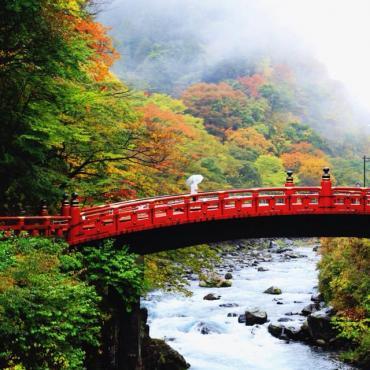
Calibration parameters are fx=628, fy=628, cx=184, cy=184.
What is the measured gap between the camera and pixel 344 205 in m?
24.4

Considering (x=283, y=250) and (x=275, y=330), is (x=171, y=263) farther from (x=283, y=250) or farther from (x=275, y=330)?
(x=283, y=250)

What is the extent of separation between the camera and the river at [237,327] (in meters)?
31.4

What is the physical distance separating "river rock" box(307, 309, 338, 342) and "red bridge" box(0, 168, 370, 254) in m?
8.68

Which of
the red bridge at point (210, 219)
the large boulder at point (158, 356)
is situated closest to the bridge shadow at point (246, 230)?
the red bridge at point (210, 219)

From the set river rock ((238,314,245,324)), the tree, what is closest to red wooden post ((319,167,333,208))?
river rock ((238,314,245,324))

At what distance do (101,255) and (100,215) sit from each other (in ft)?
5.23

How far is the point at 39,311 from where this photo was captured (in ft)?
51.2

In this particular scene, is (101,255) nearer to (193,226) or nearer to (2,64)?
(193,226)

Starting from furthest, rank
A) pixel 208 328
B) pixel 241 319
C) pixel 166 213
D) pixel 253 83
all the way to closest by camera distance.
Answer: pixel 253 83 < pixel 241 319 < pixel 208 328 < pixel 166 213

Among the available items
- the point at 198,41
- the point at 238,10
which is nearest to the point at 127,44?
the point at 198,41

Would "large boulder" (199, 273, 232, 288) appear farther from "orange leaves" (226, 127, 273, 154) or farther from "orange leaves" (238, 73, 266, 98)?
"orange leaves" (238, 73, 266, 98)

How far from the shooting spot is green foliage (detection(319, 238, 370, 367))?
1169 inches

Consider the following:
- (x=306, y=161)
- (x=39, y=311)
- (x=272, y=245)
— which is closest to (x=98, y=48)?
(x=39, y=311)

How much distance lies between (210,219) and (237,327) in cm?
1526
